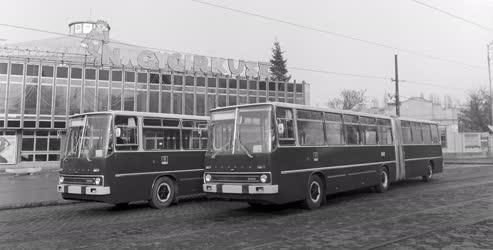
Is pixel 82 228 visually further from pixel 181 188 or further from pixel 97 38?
pixel 97 38

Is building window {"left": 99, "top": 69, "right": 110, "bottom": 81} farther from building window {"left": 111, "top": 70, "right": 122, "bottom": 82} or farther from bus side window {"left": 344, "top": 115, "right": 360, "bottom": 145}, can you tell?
bus side window {"left": 344, "top": 115, "right": 360, "bottom": 145}

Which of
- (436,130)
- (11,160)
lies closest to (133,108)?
(11,160)

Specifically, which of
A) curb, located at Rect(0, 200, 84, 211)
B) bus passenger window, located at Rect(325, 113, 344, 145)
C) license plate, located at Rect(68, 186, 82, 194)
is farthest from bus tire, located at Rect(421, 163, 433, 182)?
license plate, located at Rect(68, 186, 82, 194)

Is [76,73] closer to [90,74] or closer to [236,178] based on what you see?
[90,74]

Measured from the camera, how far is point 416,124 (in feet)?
68.1

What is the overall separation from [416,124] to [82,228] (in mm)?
15513

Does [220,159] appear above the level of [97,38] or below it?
below

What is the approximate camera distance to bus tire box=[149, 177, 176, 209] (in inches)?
535

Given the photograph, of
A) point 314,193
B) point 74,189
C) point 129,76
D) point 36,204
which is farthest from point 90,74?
point 314,193

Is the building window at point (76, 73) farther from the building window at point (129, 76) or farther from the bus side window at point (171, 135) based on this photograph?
the bus side window at point (171, 135)

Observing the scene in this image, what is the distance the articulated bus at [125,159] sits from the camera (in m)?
12.3

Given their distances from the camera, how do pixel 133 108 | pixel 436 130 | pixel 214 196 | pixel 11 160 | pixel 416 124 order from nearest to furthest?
pixel 214 196 → pixel 416 124 → pixel 436 130 → pixel 11 160 → pixel 133 108

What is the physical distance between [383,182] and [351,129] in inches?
127

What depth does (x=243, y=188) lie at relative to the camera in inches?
443
